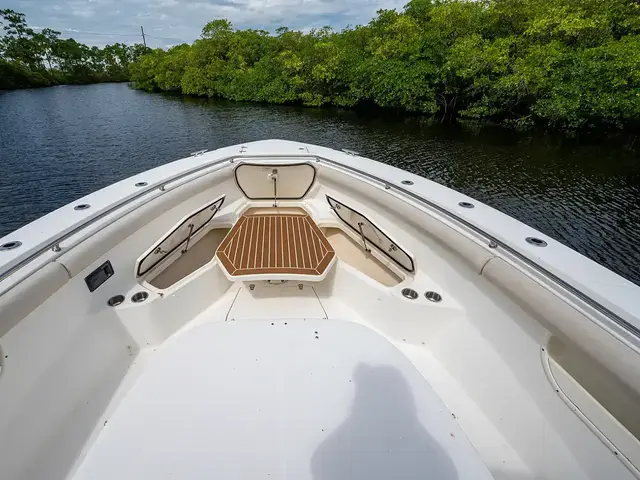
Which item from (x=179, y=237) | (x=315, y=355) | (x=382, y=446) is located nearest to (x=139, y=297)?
(x=179, y=237)

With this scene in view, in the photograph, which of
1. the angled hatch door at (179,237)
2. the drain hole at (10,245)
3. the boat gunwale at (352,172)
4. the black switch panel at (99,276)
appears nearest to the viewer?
the boat gunwale at (352,172)

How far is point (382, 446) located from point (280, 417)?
367 mm

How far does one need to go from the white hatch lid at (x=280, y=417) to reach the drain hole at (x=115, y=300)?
714 millimetres

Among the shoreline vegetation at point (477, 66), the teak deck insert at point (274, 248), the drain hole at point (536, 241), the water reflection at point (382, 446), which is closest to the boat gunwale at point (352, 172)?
the drain hole at point (536, 241)

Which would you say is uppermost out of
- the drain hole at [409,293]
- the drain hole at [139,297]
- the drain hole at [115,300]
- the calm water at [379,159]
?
the drain hole at [409,293]

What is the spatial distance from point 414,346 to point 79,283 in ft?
6.17

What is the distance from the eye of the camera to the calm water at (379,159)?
276 inches

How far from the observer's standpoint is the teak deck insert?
6.97 feet

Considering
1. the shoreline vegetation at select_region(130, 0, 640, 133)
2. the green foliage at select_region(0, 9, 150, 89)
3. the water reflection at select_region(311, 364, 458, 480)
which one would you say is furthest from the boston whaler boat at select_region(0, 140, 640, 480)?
the green foliage at select_region(0, 9, 150, 89)

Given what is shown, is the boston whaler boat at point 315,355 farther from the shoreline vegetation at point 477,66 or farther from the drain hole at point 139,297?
the shoreline vegetation at point 477,66

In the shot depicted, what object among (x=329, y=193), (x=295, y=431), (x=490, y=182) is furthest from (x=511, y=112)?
(x=295, y=431)

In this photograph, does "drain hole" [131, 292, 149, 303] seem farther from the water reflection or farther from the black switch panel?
the water reflection

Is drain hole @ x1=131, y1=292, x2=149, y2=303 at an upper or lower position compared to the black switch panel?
lower

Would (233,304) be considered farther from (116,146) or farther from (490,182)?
(116,146)
